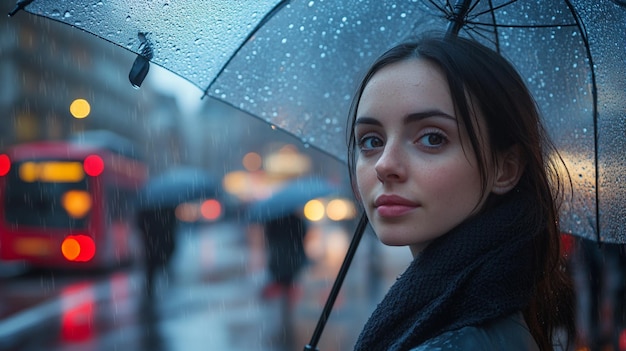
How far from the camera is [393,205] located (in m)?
1.62

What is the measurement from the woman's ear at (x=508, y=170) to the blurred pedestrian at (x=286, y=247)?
8.38 meters

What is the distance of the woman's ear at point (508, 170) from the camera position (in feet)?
5.47

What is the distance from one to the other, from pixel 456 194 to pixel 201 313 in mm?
9016

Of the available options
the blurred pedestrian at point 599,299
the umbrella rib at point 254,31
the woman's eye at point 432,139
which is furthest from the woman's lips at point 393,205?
the blurred pedestrian at point 599,299

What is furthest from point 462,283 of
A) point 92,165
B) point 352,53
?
point 92,165

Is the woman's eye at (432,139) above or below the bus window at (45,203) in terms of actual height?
below

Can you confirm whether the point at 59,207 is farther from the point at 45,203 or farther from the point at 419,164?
the point at 419,164

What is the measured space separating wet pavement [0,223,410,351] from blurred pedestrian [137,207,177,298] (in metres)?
0.40

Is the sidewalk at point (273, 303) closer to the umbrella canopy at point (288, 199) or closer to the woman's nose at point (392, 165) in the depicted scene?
the umbrella canopy at point (288, 199)

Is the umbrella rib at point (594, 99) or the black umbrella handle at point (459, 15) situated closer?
the black umbrella handle at point (459, 15)

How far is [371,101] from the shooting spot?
5.49 ft

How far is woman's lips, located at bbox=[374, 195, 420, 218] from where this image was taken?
160cm

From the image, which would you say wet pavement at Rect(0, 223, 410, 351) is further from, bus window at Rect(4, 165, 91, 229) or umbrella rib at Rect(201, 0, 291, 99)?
umbrella rib at Rect(201, 0, 291, 99)

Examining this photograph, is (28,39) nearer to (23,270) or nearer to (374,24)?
(23,270)
